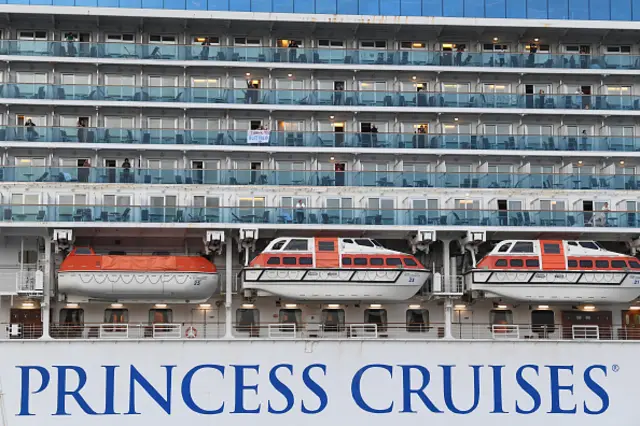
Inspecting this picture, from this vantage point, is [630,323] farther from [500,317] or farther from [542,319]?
[500,317]

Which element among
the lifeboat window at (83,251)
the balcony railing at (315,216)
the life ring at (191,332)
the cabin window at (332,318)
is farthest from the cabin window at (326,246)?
the lifeboat window at (83,251)

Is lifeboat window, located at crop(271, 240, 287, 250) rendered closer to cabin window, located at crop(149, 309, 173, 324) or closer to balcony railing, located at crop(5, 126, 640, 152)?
balcony railing, located at crop(5, 126, 640, 152)

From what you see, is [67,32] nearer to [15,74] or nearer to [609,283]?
[15,74]

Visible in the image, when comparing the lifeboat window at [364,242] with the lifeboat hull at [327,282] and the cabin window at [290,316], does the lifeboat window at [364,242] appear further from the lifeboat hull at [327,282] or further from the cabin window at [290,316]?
the cabin window at [290,316]

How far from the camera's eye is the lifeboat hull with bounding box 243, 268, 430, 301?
3697 centimetres

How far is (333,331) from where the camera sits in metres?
39.3

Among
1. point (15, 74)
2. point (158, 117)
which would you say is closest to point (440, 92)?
point (158, 117)

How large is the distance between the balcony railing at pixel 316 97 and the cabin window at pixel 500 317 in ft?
23.9

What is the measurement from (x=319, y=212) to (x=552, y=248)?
25.9 feet

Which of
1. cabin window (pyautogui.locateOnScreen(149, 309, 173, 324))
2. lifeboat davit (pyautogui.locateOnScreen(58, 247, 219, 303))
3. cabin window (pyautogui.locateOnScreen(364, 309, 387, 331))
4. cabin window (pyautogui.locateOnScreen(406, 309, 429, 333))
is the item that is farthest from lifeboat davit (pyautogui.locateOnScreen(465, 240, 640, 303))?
cabin window (pyautogui.locateOnScreen(149, 309, 173, 324))

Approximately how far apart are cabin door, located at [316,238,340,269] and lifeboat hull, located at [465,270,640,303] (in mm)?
4633

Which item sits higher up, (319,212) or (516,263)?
(319,212)

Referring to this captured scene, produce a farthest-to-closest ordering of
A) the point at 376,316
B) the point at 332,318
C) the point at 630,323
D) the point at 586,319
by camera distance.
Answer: the point at 630,323 → the point at 586,319 → the point at 376,316 → the point at 332,318

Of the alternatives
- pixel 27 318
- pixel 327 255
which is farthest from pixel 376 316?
pixel 27 318
